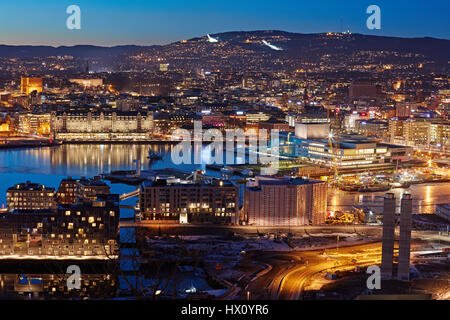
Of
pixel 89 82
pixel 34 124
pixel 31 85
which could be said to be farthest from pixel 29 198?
pixel 89 82

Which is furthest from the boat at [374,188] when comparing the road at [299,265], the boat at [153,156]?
the boat at [153,156]

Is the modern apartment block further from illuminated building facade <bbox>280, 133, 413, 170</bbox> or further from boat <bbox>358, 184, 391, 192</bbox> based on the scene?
illuminated building facade <bbox>280, 133, 413, 170</bbox>

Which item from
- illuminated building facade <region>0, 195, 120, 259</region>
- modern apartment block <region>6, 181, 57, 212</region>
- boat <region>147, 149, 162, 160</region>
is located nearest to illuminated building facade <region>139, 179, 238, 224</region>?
modern apartment block <region>6, 181, 57, 212</region>

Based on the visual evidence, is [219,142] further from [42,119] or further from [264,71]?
[264,71]

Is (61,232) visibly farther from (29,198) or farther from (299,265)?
(299,265)

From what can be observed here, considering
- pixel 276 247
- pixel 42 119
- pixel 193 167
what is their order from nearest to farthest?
pixel 276 247
pixel 193 167
pixel 42 119
